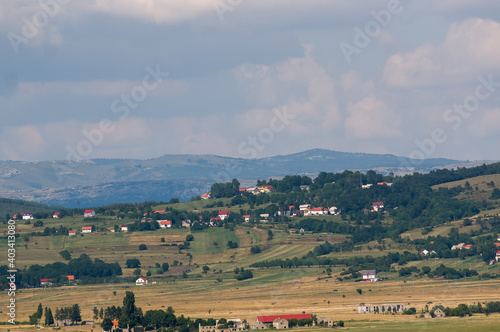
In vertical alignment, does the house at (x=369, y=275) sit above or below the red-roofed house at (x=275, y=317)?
above

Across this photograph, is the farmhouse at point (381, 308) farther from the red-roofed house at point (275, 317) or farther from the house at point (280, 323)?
the house at point (280, 323)

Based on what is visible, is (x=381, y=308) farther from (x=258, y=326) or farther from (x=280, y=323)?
(x=258, y=326)

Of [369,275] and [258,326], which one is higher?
[369,275]

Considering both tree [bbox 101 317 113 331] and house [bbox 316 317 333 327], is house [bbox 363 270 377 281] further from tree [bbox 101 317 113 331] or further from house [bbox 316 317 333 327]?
tree [bbox 101 317 113 331]

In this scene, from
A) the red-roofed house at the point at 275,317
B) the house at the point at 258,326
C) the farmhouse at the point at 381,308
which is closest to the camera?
the house at the point at 258,326

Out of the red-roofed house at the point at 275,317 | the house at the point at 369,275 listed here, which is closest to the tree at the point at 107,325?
the red-roofed house at the point at 275,317

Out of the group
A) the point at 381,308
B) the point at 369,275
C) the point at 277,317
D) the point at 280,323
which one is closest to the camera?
the point at 280,323

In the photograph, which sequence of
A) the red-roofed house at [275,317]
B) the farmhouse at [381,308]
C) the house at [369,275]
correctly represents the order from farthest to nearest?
the house at [369,275]
the farmhouse at [381,308]
the red-roofed house at [275,317]

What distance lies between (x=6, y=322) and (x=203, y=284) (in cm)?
6203

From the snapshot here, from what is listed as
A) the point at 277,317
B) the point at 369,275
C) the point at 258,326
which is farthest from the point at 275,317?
the point at 369,275

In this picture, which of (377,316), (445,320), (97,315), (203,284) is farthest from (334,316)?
(203,284)

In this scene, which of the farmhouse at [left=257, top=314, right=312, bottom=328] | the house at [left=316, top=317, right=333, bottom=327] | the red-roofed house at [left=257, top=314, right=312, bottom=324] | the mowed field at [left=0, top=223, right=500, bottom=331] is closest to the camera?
the house at [left=316, top=317, right=333, bottom=327]

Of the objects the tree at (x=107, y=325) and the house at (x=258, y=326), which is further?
the tree at (x=107, y=325)

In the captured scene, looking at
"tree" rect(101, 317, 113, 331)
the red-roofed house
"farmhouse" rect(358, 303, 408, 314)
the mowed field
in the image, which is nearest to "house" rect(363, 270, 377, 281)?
the mowed field
